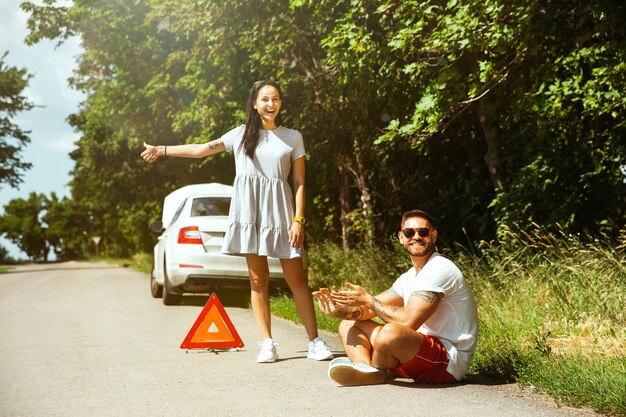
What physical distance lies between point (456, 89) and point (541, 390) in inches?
221

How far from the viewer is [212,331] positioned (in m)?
7.48

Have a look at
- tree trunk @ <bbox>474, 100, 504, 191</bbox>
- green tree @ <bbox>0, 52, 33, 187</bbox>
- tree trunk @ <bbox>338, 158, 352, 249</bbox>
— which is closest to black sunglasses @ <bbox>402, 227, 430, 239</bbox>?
tree trunk @ <bbox>474, 100, 504, 191</bbox>

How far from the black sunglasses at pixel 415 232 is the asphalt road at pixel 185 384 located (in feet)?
3.38

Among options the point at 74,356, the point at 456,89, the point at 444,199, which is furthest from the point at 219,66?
the point at 74,356

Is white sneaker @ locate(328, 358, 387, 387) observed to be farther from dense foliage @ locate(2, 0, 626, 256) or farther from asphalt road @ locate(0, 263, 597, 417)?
dense foliage @ locate(2, 0, 626, 256)

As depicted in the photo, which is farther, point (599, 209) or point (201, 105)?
point (201, 105)

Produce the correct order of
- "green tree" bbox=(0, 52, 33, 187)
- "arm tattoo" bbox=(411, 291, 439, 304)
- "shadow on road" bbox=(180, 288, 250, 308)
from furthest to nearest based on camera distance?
"green tree" bbox=(0, 52, 33, 187) < "shadow on road" bbox=(180, 288, 250, 308) < "arm tattoo" bbox=(411, 291, 439, 304)

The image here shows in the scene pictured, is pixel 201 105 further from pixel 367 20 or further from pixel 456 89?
pixel 456 89

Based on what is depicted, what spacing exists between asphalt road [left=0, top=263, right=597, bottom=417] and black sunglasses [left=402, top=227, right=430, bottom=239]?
103 cm

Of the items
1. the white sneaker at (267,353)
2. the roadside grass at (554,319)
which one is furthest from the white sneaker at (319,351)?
the roadside grass at (554,319)

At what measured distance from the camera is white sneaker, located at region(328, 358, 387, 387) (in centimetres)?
538

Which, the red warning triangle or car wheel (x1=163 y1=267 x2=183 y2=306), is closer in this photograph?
the red warning triangle

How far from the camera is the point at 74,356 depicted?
7379 millimetres

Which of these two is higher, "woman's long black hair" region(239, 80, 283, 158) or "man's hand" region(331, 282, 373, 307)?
"woman's long black hair" region(239, 80, 283, 158)
